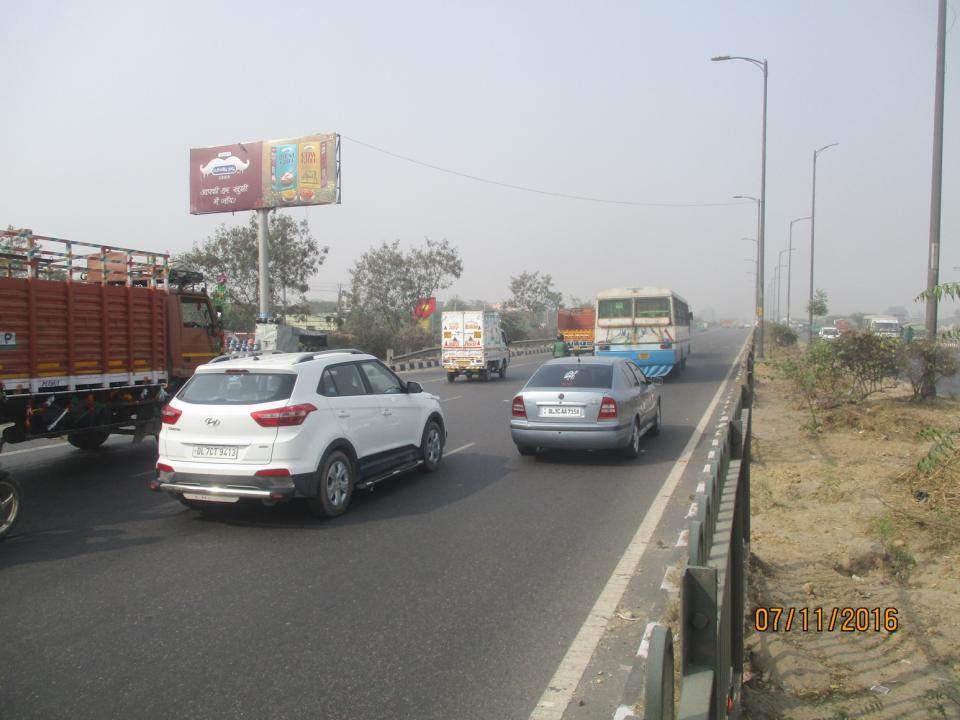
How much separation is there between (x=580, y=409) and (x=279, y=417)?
4523mm

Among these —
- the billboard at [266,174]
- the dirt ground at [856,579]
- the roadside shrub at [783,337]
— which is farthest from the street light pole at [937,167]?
the roadside shrub at [783,337]

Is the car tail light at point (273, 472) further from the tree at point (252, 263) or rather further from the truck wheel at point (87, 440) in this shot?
the tree at point (252, 263)

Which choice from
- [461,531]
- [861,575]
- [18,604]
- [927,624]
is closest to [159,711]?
[18,604]

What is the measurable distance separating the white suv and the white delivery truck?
18.0 meters

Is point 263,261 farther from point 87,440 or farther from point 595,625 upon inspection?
point 595,625

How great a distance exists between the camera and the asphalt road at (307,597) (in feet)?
12.8

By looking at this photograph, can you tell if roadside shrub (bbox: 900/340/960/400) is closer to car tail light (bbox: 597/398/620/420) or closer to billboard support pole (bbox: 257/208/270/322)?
Result: car tail light (bbox: 597/398/620/420)

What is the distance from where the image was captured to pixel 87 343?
9719 millimetres

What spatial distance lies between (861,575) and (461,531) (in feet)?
10.8

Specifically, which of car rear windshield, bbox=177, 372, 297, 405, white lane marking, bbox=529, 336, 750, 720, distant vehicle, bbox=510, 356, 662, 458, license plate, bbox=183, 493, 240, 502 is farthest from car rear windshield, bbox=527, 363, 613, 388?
license plate, bbox=183, 493, 240, 502

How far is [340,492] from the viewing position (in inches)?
302

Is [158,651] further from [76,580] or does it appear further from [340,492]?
[340,492]

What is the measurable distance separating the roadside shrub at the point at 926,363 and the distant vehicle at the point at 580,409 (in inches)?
272

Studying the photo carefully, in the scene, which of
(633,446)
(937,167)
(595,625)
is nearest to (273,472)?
(595,625)
